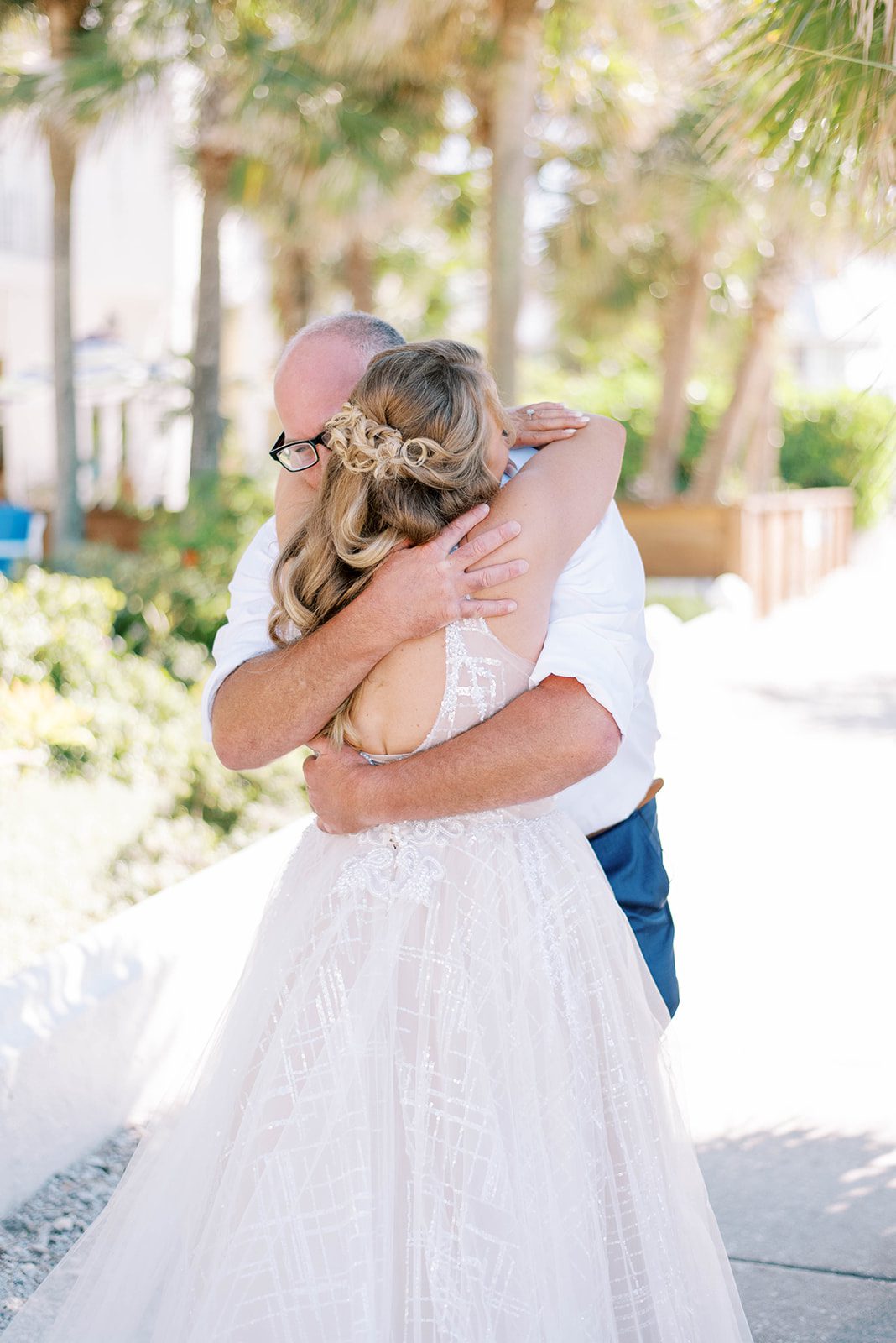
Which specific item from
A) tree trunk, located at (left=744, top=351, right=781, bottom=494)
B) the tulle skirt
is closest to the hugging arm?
the tulle skirt

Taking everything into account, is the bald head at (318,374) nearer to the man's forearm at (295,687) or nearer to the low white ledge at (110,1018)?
the man's forearm at (295,687)

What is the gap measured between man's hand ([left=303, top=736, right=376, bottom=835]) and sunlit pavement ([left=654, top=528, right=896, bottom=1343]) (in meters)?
0.78

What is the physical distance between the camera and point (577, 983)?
7.07 feet

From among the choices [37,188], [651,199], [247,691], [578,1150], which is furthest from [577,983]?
[37,188]

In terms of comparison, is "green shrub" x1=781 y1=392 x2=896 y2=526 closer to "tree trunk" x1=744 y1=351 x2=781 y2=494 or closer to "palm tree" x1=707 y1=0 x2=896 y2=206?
"tree trunk" x1=744 y1=351 x2=781 y2=494

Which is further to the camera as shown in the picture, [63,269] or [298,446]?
[63,269]

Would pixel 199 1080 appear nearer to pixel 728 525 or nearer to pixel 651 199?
pixel 728 525

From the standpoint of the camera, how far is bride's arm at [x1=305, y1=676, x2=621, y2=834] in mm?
2072

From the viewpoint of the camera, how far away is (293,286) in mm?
17562

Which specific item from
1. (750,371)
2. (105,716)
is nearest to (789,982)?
(105,716)

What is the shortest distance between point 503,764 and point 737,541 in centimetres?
1307

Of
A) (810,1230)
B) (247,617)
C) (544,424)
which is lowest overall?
(810,1230)

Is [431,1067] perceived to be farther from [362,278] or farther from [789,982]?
[362,278]

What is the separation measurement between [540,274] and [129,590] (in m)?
12.0
